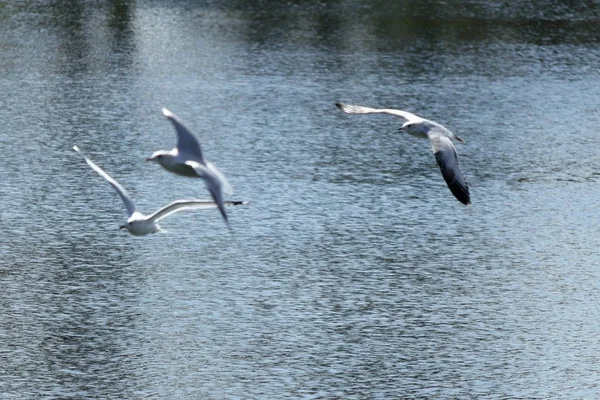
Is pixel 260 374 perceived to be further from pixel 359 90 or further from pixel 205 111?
pixel 359 90

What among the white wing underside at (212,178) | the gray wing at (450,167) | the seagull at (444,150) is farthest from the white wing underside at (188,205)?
the gray wing at (450,167)

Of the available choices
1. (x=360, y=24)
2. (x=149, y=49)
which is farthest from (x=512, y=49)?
(x=149, y=49)

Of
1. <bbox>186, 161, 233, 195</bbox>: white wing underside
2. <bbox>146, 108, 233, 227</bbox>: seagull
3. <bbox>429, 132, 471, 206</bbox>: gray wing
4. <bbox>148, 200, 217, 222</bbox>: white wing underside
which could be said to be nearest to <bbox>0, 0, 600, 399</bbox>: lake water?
<bbox>148, 200, 217, 222</bbox>: white wing underside

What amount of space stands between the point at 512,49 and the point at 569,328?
2049 centimetres

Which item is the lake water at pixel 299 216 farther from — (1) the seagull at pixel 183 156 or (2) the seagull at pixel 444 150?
(1) the seagull at pixel 183 156

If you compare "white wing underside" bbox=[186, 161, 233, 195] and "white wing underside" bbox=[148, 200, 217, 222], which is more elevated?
"white wing underside" bbox=[186, 161, 233, 195]

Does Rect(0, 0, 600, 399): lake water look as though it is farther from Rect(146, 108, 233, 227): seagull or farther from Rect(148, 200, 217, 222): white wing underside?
Rect(146, 108, 233, 227): seagull

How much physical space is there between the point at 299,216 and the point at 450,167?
1055 cm

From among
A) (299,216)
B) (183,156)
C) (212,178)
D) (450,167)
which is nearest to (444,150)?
(450,167)

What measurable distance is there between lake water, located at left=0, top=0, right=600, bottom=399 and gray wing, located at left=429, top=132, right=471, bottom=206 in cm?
438

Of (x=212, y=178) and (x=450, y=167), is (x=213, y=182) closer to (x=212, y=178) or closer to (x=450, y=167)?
(x=212, y=178)

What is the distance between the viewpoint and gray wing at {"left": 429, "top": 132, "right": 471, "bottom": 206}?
1362 centimetres

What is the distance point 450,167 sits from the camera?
14.1 meters

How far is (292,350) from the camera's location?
18.8m
